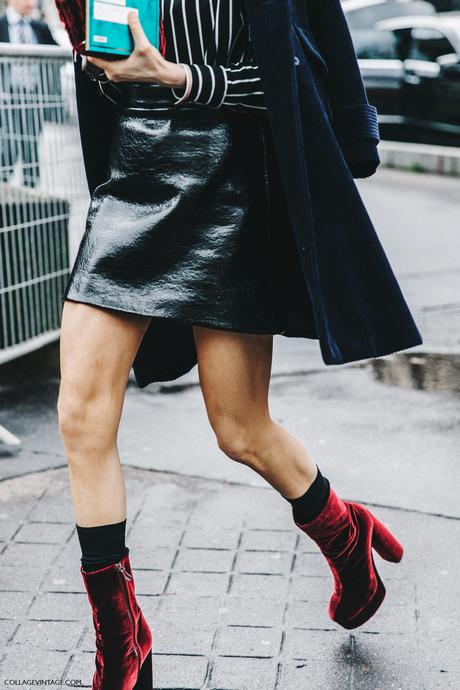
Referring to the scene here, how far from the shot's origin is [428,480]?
410cm

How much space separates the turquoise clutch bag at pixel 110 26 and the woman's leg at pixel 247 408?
699mm

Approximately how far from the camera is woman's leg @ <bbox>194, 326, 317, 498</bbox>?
8.75 ft

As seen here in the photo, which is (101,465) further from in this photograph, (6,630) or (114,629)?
(6,630)

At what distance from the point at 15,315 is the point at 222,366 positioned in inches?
118

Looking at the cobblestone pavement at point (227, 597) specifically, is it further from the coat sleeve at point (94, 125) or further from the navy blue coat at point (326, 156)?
the coat sleeve at point (94, 125)

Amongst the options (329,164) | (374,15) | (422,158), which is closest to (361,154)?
(329,164)

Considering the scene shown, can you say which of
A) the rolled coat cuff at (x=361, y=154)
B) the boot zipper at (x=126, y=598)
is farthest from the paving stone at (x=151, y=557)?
the rolled coat cuff at (x=361, y=154)

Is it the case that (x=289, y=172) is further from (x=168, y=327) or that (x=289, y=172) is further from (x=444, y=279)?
(x=444, y=279)

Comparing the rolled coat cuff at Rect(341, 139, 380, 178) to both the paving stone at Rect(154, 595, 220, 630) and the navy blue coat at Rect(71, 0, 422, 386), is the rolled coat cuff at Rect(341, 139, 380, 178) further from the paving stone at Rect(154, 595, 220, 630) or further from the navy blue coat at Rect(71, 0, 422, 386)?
the paving stone at Rect(154, 595, 220, 630)

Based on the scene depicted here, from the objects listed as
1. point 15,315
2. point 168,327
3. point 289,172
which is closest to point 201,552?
point 168,327

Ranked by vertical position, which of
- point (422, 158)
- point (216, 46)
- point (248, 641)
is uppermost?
point (216, 46)

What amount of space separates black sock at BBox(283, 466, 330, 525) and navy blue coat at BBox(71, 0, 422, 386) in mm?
456

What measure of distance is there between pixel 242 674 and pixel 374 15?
44.5 ft

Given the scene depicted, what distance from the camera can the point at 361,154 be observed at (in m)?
2.68
